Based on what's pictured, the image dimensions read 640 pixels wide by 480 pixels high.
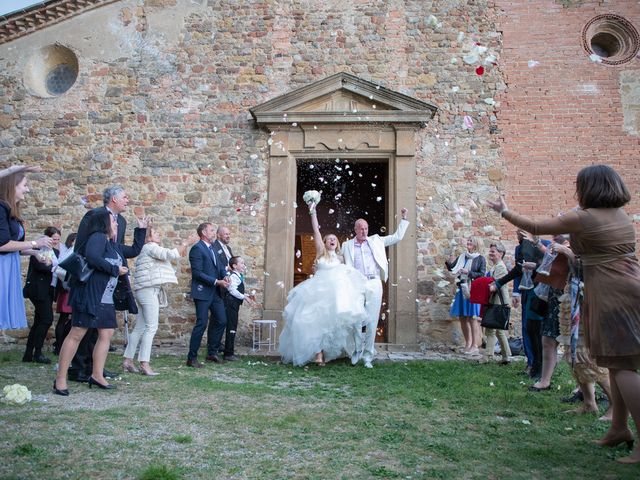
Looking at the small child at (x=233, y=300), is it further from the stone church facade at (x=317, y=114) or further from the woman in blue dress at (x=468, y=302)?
the woman in blue dress at (x=468, y=302)

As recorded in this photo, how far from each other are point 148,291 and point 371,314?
2811 millimetres

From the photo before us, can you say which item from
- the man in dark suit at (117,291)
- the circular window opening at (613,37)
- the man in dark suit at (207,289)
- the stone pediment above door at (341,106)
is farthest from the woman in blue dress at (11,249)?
the circular window opening at (613,37)

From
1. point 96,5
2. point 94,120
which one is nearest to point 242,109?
point 94,120

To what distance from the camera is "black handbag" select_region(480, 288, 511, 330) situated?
660 cm

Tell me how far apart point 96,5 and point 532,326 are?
32.4 feet

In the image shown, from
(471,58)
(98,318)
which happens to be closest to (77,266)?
(98,318)

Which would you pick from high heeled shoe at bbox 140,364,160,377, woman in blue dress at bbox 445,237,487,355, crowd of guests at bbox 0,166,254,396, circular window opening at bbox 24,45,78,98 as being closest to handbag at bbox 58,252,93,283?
crowd of guests at bbox 0,166,254,396

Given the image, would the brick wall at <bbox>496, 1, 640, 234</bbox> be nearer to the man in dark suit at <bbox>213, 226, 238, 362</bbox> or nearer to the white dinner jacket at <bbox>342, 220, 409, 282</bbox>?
the white dinner jacket at <bbox>342, 220, 409, 282</bbox>

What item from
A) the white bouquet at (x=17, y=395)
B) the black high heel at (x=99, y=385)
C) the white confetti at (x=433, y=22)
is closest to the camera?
the white bouquet at (x=17, y=395)

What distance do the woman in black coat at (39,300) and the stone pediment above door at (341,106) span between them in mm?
4408

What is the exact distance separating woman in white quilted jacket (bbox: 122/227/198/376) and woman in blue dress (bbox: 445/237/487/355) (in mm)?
4638

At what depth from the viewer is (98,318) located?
4699 mm

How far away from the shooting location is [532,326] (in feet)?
19.7

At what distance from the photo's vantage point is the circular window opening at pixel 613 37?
9562 mm
